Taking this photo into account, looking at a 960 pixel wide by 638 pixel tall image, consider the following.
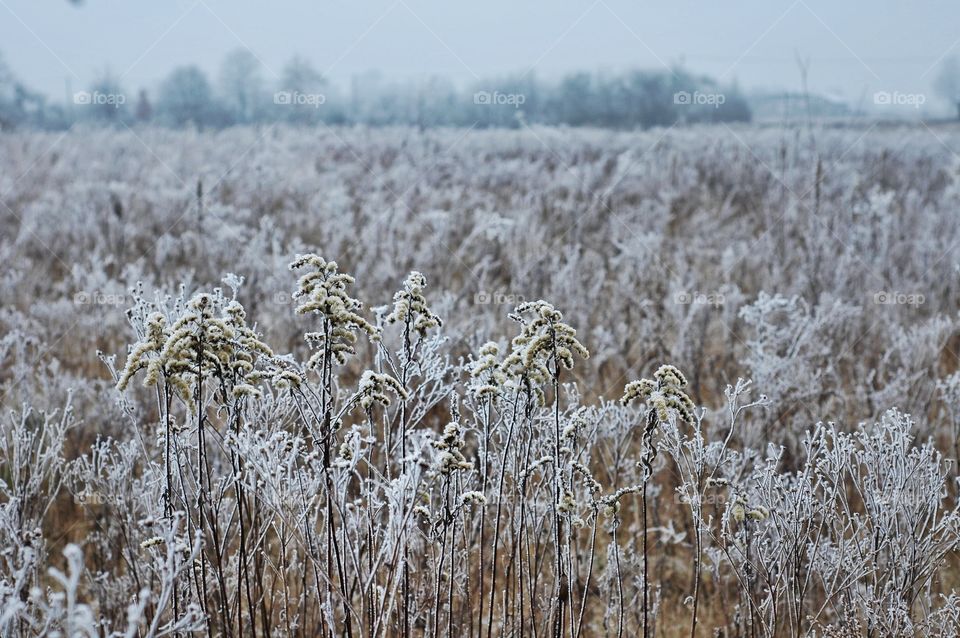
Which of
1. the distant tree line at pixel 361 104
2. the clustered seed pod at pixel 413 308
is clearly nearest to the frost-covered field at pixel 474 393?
the clustered seed pod at pixel 413 308

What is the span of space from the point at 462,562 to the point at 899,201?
10289mm

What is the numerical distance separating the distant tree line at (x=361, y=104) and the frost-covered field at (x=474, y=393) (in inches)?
213

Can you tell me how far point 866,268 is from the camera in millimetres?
7191

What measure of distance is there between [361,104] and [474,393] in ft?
76.9

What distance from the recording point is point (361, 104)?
2444 cm

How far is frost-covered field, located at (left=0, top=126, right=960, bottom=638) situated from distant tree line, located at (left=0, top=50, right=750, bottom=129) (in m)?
5.40

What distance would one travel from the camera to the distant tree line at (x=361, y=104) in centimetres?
2036

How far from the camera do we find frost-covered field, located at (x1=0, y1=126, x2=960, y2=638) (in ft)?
7.33

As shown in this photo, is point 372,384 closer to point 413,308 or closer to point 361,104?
point 413,308

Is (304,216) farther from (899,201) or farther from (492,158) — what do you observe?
(899,201)

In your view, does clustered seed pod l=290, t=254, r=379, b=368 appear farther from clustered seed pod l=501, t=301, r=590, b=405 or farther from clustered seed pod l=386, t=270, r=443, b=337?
clustered seed pod l=501, t=301, r=590, b=405

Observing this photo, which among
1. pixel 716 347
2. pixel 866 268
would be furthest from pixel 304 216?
pixel 866 268

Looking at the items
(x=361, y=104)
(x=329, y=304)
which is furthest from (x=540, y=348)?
(x=361, y=104)

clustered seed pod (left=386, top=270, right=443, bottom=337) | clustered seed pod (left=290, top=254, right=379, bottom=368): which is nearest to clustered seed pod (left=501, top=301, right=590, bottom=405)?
clustered seed pod (left=386, top=270, right=443, bottom=337)
